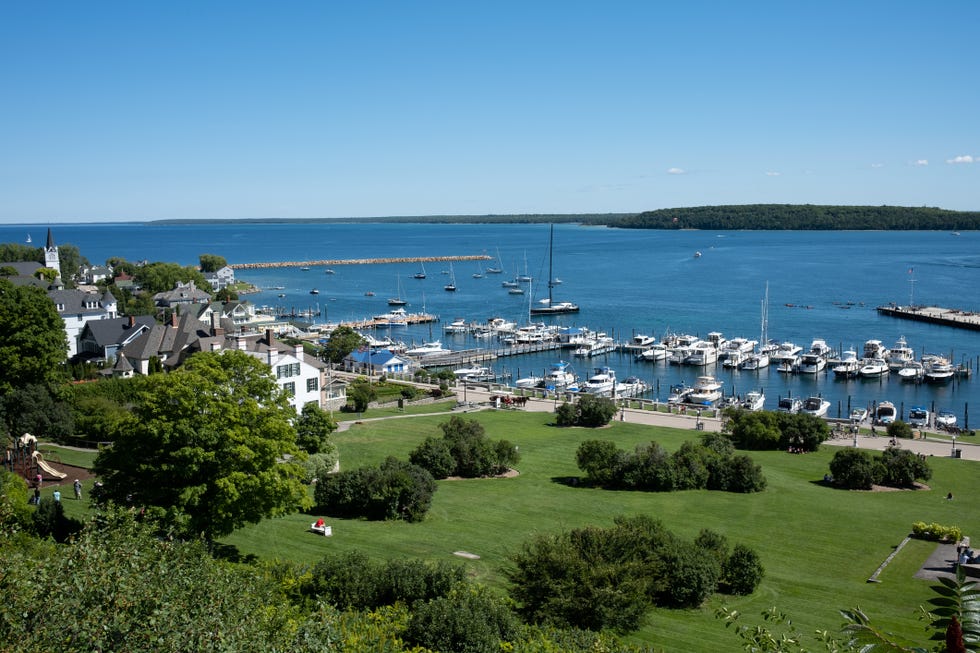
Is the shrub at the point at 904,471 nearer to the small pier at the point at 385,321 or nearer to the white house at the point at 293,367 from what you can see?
the white house at the point at 293,367

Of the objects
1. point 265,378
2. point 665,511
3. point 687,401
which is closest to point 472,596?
point 265,378

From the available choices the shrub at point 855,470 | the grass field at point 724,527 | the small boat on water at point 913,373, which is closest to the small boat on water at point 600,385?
the small boat on water at point 913,373

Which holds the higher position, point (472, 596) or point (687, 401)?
point (472, 596)

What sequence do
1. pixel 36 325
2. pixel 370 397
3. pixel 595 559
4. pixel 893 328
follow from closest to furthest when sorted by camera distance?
pixel 595 559 < pixel 36 325 < pixel 370 397 < pixel 893 328

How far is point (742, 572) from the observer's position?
2848 centimetres

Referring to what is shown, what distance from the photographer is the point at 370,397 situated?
203 ft

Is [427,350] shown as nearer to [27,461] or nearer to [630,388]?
[630,388]

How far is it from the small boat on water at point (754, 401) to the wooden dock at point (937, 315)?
58246 mm

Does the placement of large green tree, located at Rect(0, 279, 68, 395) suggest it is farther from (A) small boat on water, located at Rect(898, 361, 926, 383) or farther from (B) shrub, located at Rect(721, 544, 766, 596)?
(A) small boat on water, located at Rect(898, 361, 926, 383)

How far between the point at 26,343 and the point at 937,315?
12278cm

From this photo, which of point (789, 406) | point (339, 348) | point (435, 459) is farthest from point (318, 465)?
point (789, 406)

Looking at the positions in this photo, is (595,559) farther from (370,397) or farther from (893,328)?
(893,328)

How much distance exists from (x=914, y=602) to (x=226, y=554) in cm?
2267

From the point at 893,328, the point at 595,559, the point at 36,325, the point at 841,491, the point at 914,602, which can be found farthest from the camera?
the point at 893,328
